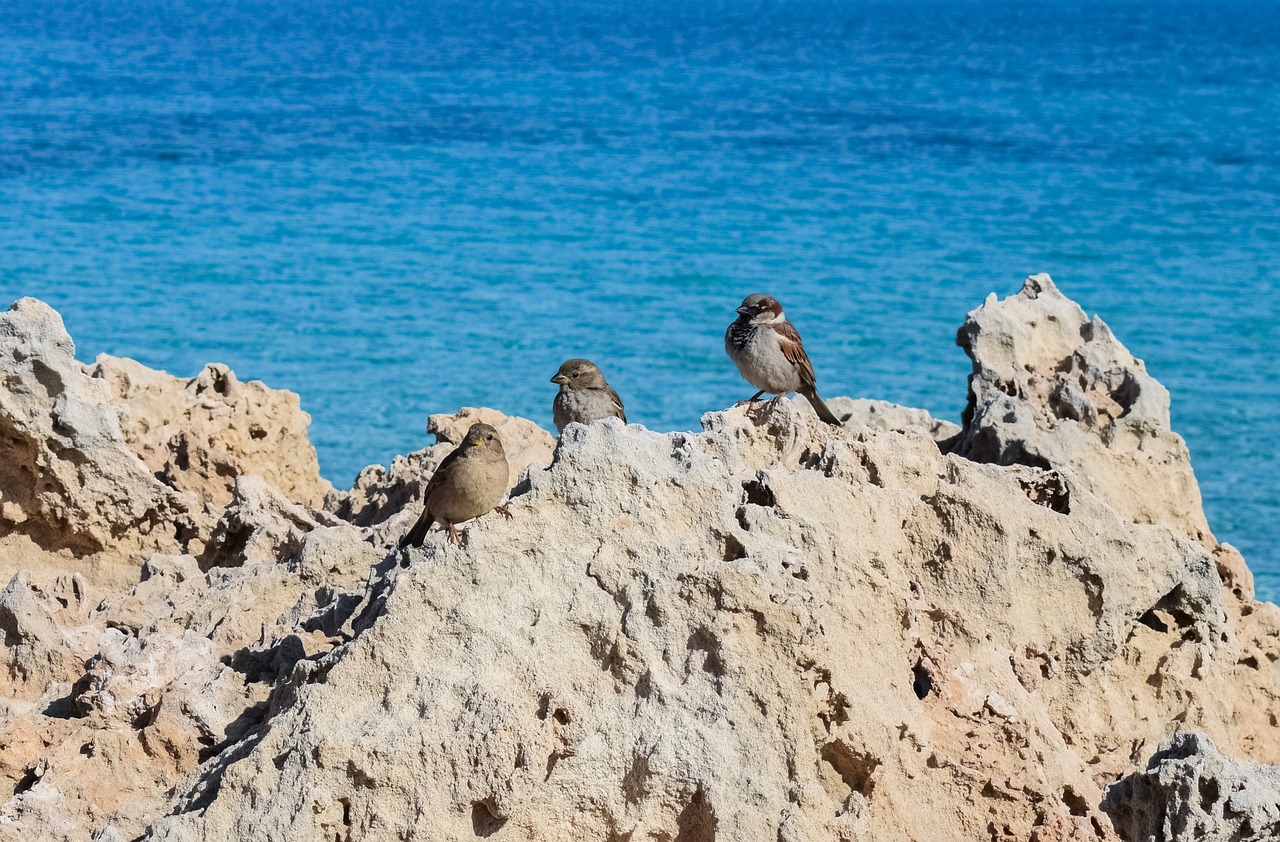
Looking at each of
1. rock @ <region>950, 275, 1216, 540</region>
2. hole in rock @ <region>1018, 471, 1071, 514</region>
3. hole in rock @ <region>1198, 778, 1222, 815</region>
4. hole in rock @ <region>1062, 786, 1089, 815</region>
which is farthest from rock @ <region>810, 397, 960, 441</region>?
hole in rock @ <region>1198, 778, 1222, 815</region>

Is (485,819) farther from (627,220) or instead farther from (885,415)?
(627,220)

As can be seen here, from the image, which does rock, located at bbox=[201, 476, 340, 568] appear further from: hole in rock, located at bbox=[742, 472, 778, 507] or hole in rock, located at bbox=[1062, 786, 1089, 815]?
hole in rock, located at bbox=[1062, 786, 1089, 815]

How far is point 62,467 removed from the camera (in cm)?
611

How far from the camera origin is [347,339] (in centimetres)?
1720

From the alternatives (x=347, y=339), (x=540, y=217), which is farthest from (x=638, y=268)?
(x=347, y=339)

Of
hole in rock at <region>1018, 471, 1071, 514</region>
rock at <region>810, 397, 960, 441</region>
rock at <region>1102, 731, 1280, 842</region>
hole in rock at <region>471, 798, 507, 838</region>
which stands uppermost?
rock at <region>810, 397, 960, 441</region>

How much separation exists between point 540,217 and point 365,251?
10.6 ft

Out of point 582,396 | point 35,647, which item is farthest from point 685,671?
point 582,396

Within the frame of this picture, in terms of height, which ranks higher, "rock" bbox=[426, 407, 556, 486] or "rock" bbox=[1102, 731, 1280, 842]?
"rock" bbox=[426, 407, 556, 486]

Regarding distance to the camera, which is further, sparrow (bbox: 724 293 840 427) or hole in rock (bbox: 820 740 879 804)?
sparrow (bbox: 724 293 840 427)

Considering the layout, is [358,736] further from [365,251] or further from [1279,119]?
[1279,119]

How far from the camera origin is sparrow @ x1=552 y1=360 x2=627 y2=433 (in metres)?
6.14

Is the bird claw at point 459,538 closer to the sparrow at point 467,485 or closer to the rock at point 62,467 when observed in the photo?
the sparrow at point 467,485

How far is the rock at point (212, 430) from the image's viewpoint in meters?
6.82
